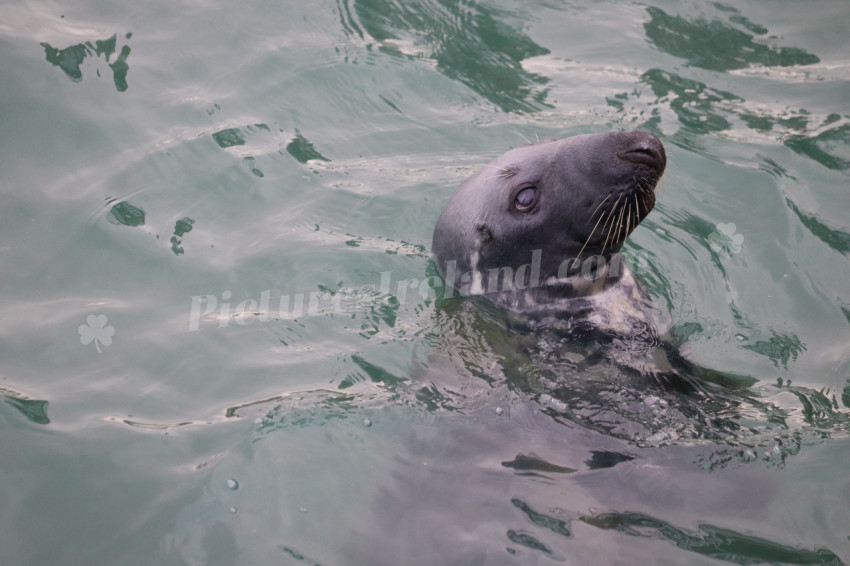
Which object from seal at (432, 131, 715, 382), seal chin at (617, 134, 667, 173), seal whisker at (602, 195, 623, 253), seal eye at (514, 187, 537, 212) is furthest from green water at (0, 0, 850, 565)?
seal chin at (617, 134, 667, 173)

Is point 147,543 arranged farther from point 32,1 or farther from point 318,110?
point 32,1

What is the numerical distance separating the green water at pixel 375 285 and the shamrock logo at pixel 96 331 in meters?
0.02

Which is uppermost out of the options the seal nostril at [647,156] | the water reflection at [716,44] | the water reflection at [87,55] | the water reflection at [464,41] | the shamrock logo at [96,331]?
the water reflection at [716,44]

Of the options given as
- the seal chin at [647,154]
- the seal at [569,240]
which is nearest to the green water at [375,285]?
the seal at [569,240]

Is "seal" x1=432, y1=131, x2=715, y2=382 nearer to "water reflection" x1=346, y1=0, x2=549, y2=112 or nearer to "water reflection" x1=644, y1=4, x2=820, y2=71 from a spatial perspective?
"water reflection" x1=346, y1=0, x2=549, y2=112

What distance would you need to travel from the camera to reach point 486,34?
873cm

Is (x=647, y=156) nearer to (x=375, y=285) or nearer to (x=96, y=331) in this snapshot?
(x=375, y=285)

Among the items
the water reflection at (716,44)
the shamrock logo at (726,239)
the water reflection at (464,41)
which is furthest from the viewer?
the water reflection at (716,44)

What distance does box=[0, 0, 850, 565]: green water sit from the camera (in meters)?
4.17

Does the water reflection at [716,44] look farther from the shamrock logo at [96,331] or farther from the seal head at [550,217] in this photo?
the shamrock logo at [96,331]

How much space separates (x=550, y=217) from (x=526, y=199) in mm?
203

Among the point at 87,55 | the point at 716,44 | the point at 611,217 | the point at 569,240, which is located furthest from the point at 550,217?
the point at 716,44

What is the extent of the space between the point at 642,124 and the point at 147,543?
573cm

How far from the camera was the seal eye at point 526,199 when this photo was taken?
17.1ft
